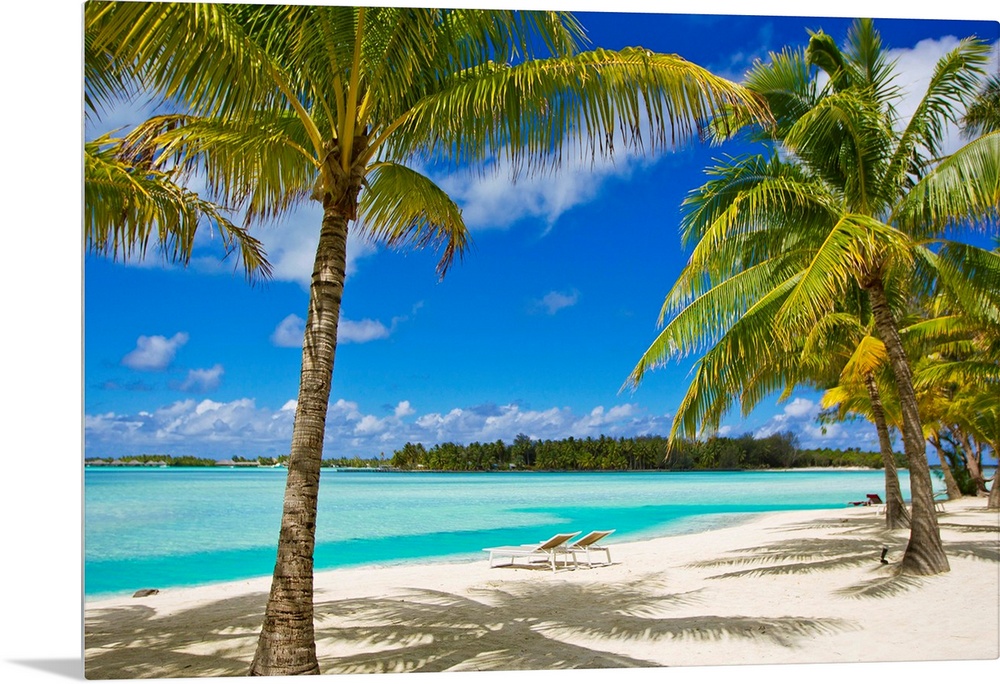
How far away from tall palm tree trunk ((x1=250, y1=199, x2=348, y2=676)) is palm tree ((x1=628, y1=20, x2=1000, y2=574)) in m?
3.26

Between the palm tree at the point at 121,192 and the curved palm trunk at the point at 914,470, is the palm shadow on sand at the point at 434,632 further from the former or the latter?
the palm tree at the point at 121,192

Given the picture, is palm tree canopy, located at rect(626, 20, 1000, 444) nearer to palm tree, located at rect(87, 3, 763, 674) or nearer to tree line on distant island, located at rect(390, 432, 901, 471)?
palm tree, located at rect(87, 3, 763, 674)

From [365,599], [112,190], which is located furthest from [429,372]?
[112,190]

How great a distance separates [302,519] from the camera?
413 centimetres

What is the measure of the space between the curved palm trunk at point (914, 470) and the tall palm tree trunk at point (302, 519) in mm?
4914

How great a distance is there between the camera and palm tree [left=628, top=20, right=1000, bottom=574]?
620 centimetres

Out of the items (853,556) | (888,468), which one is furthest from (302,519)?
(888,468)

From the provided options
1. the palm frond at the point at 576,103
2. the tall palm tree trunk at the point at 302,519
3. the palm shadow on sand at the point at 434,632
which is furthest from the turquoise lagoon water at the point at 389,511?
the palm frond at the point at 576,103

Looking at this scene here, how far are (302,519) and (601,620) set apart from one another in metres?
2.97

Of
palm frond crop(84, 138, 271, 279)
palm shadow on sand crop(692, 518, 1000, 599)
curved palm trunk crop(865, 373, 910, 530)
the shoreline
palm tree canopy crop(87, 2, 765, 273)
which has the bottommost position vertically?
the shoreline

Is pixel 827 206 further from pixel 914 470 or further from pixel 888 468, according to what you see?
pixel 888 468

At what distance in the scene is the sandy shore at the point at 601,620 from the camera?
16.4 ft

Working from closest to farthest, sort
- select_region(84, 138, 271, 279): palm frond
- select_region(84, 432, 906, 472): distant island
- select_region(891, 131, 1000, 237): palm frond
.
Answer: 1. select_region(84, 138, 271, 279): palm frond
2. select_region(891, 131, 1000, 237): palm frond
3. select_region(84, 432, 906, 472): distant island

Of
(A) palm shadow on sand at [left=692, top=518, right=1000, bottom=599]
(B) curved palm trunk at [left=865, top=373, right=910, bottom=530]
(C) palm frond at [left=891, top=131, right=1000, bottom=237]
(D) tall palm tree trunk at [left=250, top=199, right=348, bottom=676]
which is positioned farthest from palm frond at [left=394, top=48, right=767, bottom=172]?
(B) curved palm trunk at [left=865, top=373, right=910, bottom=530]
